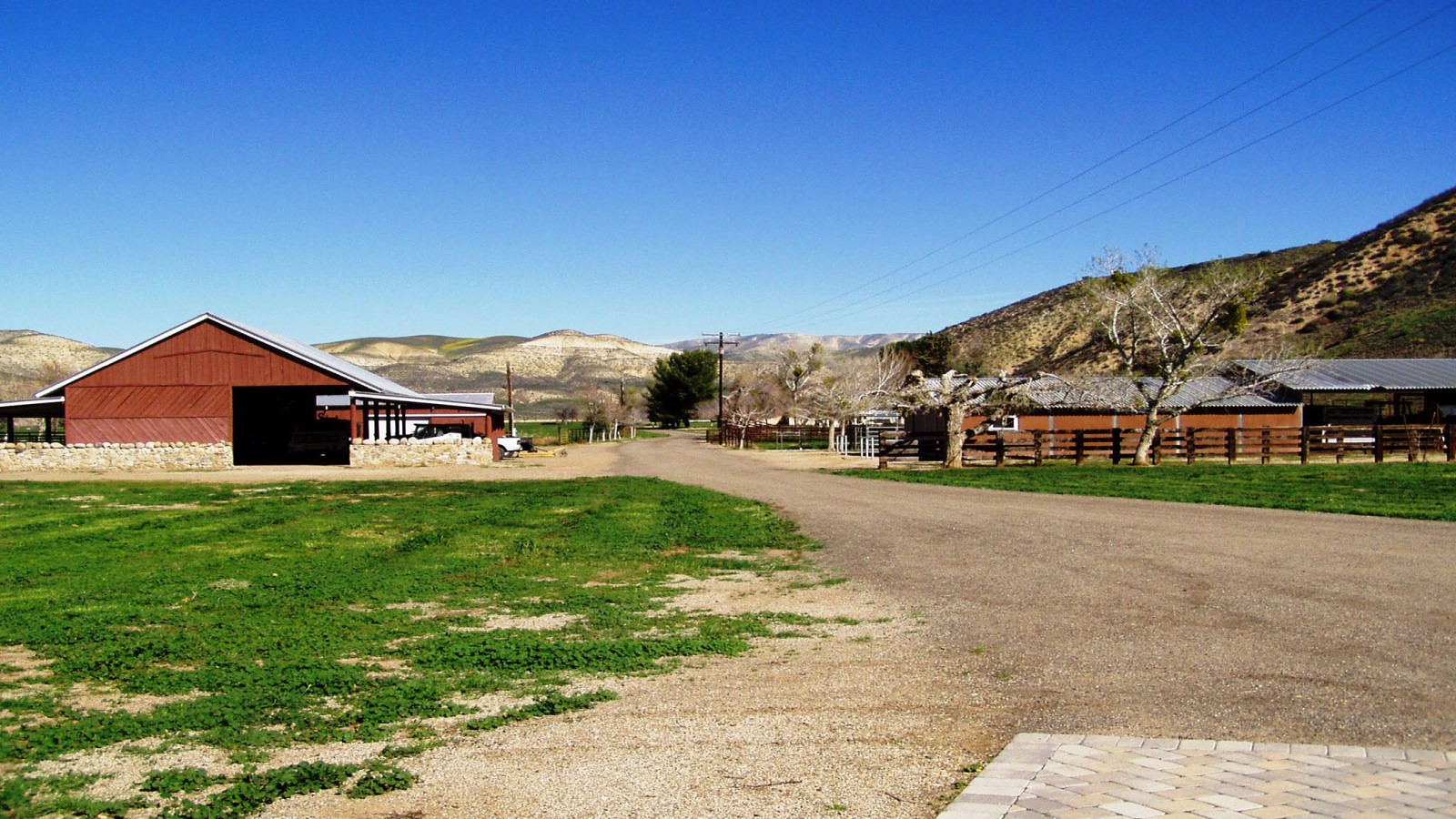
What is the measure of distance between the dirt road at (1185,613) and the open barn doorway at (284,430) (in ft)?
118

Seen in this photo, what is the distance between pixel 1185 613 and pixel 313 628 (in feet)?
24.7

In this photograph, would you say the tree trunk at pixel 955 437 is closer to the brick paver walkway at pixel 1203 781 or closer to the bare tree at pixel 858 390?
the bare tree at pixel 858 390

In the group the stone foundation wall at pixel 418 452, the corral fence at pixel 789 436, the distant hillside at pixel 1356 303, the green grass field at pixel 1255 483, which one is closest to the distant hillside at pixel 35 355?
the corral fence at pixel 789 436

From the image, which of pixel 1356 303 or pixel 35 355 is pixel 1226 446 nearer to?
pixel 1356 303

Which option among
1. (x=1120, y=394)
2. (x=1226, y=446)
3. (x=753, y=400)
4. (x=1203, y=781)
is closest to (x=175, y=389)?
(x=1120, y=394)

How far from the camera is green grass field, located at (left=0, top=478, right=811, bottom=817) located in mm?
6047

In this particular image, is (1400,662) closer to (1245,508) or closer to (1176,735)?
(1176,735)

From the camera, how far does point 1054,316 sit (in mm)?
109250

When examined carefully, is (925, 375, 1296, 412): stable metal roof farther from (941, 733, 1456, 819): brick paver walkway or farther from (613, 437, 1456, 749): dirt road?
(941, 733, 1456, 819): brick paver walkway

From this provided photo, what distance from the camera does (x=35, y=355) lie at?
166 meters

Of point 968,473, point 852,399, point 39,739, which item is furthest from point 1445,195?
point 39,739

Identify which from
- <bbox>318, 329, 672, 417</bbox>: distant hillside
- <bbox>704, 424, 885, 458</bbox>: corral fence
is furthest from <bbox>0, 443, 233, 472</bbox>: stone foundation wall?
<bbox>318, 329, 672, 417</bbox>: distant hillside

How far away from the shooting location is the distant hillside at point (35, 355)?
14250 centimetres

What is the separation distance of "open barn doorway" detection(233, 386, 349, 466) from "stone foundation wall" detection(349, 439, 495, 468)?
592 centimetres
